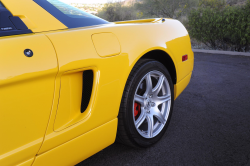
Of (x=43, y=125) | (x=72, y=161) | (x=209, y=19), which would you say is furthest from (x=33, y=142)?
(x=209, y=19)

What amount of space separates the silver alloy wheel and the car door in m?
0.89

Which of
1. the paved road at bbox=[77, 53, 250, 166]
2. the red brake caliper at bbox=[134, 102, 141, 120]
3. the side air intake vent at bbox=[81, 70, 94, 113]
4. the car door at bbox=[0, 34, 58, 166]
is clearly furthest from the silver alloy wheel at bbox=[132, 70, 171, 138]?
the car door at bbox=[0, 34, 58, 166]

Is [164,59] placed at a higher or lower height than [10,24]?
lower

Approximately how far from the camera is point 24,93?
1.02m

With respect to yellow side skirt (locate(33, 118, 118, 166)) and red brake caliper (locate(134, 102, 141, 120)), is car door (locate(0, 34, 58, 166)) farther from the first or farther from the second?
red brake caliper (locate(134, 102, 141, 120))

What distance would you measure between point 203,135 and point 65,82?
5.18ft

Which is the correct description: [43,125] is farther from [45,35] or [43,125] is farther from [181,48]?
[181,48]

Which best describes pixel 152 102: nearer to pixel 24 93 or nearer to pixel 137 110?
pixel 137 110

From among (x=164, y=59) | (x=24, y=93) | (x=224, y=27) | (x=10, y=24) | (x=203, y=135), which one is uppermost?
(x=10, y=24)

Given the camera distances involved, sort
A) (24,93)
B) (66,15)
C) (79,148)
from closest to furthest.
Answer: (24,93)
(79,148)
(66,15)

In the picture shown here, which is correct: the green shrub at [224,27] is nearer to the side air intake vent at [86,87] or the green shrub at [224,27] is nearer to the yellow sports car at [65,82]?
the yellow sports car at [65,82]

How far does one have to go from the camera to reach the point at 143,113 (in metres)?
1.92

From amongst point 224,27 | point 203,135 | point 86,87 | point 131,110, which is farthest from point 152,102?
point 224,27

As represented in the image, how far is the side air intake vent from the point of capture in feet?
4.35
